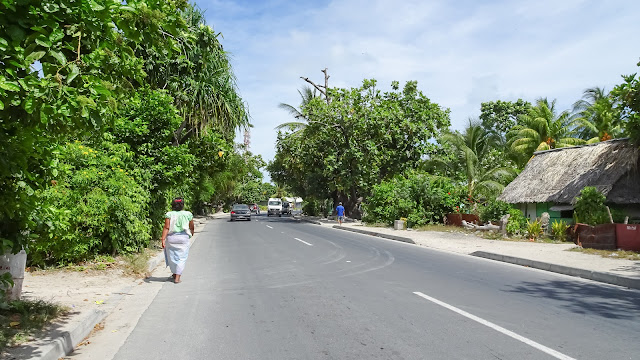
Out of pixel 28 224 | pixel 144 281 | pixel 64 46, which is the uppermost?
pixel 64 46

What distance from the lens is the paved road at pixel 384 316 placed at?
539cm

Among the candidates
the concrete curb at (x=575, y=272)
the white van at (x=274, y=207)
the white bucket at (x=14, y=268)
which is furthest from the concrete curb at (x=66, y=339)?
the white van at (x=274, y=207)

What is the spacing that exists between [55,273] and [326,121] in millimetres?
29949

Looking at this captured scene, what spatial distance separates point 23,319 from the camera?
582 centimetres

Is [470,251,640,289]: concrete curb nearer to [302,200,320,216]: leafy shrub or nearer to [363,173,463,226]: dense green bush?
[363,173,463,226]: dense green bush

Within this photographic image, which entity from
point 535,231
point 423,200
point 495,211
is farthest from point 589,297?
point 423,200

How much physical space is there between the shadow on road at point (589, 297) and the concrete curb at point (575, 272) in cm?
53

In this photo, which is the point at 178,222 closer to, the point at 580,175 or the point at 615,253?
the point at 615,253

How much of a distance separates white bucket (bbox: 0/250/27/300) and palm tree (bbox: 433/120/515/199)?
91.7 ft

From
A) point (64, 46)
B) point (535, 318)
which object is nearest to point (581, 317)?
point (535, 318)

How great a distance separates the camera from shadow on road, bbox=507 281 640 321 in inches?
288

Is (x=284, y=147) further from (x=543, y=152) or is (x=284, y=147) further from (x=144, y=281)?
(x=144, y=281)

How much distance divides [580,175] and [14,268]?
910 inches

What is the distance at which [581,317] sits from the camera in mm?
6918
